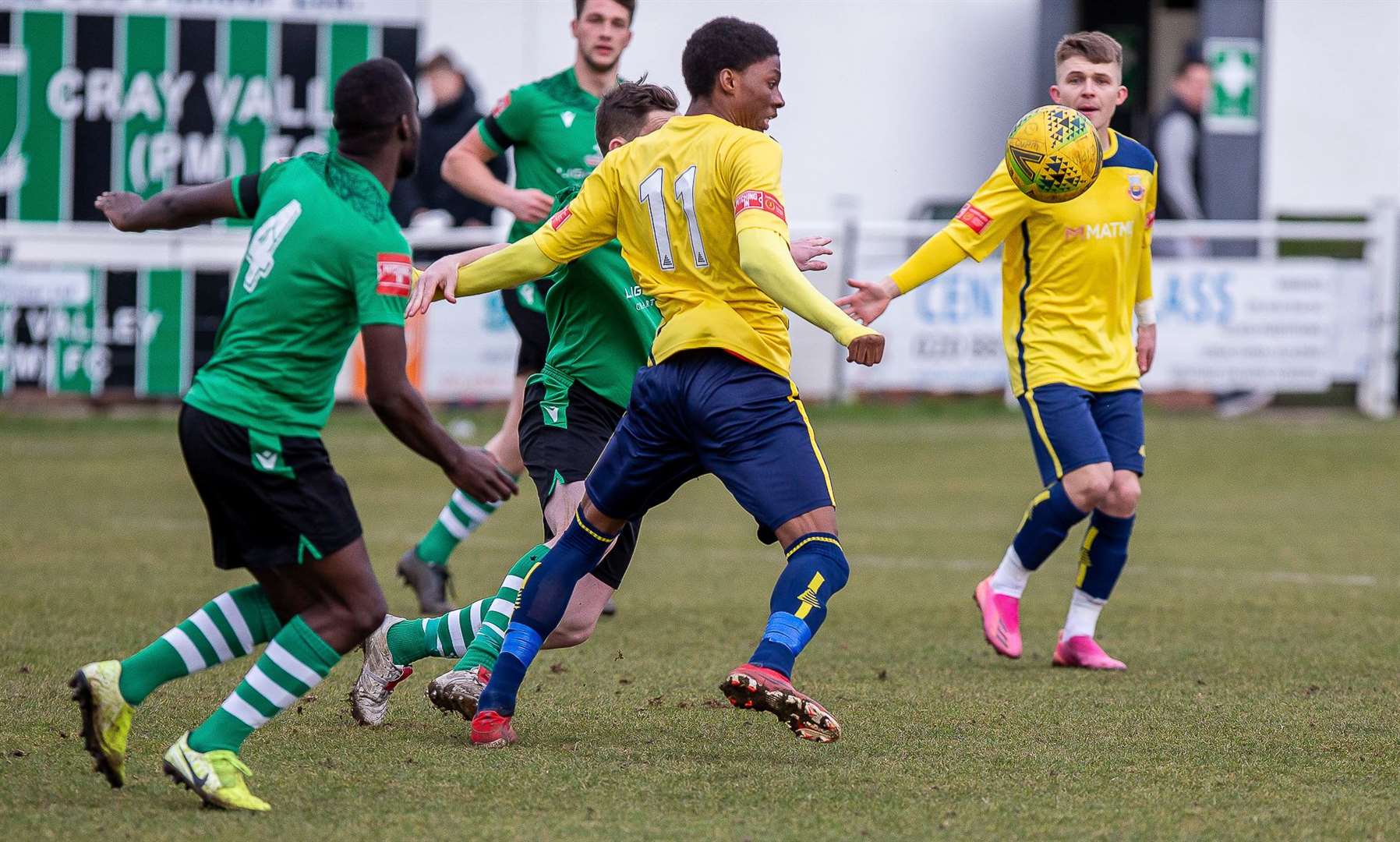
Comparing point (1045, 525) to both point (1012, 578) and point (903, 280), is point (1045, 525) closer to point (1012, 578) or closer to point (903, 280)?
point (1012, 578)

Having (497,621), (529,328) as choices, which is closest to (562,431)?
(497,621)

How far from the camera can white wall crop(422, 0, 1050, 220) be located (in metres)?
19.2

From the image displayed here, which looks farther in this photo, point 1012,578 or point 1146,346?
point 1146,346

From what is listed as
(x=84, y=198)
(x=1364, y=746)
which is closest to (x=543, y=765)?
Answer: (x=1364, y=746)

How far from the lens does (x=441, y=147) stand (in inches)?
623

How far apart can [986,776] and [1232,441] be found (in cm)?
1117

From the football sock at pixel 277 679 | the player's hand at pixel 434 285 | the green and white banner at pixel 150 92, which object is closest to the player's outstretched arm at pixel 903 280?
the player's hand at pixel 434 285

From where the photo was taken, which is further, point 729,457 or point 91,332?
point 91,332

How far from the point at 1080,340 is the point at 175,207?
10.8 ft

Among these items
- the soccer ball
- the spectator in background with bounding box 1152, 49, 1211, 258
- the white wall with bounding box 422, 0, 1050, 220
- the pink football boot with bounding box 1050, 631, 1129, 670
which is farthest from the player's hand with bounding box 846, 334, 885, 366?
the white wall with bounding box 422, 0, 1050, 220

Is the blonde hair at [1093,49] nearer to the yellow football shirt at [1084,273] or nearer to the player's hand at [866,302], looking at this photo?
the yellow football shirt at [1084,273]

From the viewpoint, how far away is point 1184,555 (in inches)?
403

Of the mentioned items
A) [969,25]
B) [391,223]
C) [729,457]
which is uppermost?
[969,25]

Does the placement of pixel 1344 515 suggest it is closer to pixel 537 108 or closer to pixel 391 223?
pixel 537 108
